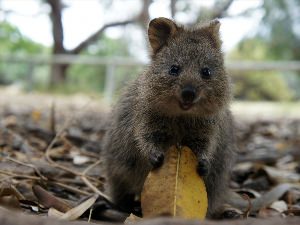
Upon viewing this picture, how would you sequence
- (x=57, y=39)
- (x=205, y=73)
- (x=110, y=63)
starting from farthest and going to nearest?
(x=110, y=63) → (x=57, y=39) → (x=205, y=73)

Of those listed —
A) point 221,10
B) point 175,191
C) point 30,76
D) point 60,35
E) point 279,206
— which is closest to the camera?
point 175,191

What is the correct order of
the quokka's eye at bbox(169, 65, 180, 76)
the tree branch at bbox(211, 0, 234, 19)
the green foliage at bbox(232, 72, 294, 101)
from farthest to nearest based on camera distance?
the green foliage at bbox(232, 72, 294, 101), the tree branch at bbox(211, 0, 234, 19), the quokka's eye at bbox(169, 65, 180, 76)

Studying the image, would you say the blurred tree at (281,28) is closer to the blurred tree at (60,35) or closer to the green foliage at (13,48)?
the blurred tree at (60,35)

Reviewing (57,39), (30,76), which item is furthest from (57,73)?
(57,39)

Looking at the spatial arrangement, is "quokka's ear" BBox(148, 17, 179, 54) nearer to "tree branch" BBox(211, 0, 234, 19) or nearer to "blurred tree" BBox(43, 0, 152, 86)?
"tree branch" BBox(211, 0, 234, 19)

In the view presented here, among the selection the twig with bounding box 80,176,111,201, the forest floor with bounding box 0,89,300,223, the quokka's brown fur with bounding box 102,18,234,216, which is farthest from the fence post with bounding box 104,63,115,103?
the quokka's brown fur with bounding box 102,18,234,216

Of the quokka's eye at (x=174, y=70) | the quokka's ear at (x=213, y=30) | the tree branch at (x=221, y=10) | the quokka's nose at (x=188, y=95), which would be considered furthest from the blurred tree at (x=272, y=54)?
the quokka's nose at (x=188, y=95)

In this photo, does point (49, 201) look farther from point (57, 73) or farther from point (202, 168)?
point (57, 73)

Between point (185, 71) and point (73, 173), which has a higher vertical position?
point (185, 71)
